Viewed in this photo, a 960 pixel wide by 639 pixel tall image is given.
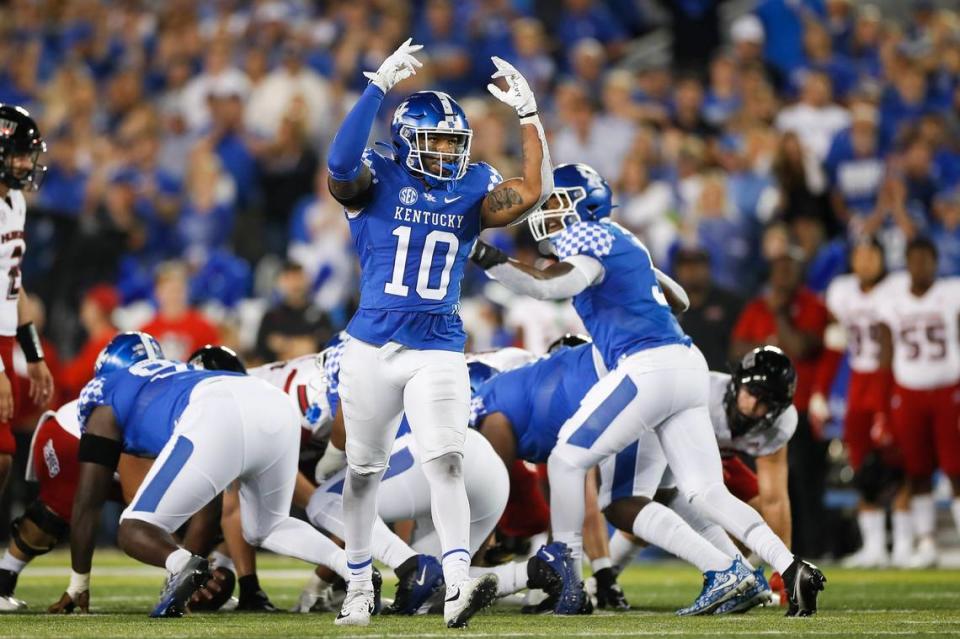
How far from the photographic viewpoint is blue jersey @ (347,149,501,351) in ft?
19.4

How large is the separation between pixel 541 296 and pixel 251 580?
1.90 meters

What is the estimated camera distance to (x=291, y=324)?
12.1m

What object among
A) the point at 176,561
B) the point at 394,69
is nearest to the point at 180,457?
the point at 176,561

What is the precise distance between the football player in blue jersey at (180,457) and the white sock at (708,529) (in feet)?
5.86

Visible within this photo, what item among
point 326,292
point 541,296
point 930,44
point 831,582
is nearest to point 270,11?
point 326,292

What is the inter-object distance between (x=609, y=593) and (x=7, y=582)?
2.66 meters

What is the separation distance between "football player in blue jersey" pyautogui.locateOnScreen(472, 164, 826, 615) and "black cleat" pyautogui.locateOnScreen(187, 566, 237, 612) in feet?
4.55

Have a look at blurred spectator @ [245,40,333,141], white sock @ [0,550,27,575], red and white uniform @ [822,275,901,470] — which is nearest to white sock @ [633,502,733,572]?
white sock @ [0,550,27,575]

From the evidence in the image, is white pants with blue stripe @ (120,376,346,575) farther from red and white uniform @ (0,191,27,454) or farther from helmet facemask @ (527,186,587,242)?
helmet facemask @ (527,186,587,242)

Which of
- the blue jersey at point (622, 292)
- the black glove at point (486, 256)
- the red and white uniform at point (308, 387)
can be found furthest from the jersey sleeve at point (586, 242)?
the red and white uniform at point (308, 387)

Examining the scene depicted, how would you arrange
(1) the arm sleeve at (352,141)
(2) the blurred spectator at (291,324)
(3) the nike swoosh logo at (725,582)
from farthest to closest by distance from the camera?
(2) the blurred spectator at (291,324), (3) the nike swoosh logo at (725,582), (1) the arm sleeve at (352,141)

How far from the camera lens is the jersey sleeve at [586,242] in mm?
6793

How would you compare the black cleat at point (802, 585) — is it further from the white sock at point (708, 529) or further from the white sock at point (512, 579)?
the white sock at point (512, 579)

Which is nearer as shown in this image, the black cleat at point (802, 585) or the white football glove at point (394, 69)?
the white football glove at point (394, 69)
